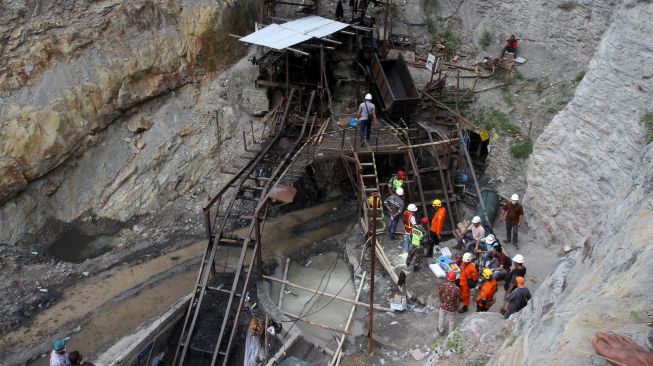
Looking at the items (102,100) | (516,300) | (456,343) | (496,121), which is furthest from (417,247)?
(102,100)

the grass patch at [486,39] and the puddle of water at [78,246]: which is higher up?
the grass patch at [486,39]

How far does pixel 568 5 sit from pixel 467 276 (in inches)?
471

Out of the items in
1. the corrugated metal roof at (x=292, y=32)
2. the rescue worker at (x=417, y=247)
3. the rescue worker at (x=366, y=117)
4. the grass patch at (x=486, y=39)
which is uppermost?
the corrugated metal roof at (x=292, y=32)

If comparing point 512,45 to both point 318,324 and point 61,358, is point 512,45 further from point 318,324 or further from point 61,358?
point 61,358

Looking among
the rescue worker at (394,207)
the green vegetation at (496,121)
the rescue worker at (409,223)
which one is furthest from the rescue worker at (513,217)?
the green vegetation at (496,121)

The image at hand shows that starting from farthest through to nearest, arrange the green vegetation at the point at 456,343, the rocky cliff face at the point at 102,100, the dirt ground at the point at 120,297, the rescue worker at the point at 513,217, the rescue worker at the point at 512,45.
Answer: the rescue worker at the point at 512,45, the rocky cliff face at the point at 102,100, the rescue worker at the point at 513,217, the dirt ground at the point at 120,297, the green vegetation at the point at 456,343

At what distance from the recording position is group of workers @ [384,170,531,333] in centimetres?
907

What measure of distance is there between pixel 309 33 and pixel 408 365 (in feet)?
33.4

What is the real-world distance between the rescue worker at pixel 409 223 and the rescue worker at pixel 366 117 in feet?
9.73

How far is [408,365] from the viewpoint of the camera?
9.80 metres

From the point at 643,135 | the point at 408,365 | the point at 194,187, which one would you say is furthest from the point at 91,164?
the point at 643,135

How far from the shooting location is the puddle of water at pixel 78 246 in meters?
14.4

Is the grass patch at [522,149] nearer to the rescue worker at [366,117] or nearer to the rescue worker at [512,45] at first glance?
the rescue worker at [512,45]

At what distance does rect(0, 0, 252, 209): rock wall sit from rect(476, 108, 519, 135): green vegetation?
9.23 meters
